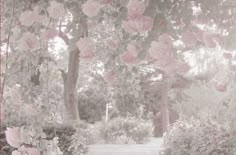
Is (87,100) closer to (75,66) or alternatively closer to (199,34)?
(75,66)

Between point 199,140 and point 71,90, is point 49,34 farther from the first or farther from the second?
point 71,90

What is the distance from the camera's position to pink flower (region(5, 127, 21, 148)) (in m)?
1.94

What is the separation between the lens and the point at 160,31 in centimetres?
232

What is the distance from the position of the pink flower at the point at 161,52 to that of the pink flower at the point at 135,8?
14 centimetres

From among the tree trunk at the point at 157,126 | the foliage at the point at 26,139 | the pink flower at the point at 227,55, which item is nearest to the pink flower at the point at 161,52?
the foliage at the point at 26,139

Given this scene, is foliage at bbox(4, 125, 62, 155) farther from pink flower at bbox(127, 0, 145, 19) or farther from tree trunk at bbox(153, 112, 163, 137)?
tree trunk at bbox(153, 112, 163, 137)

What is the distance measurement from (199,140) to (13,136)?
22.6 feet

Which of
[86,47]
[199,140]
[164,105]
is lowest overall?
[199,140]

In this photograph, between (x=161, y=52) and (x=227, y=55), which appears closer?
(x=161, y=52)

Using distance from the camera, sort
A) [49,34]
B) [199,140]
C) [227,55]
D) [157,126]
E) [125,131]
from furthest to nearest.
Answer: [157,126] → [125,131] → [199,140] → [227,55] → [49,34]

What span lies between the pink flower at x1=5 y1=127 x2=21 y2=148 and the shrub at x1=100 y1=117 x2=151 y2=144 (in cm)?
1526

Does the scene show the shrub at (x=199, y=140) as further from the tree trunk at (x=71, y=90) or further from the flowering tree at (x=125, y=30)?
the flowering tree at (x=125, y=30)

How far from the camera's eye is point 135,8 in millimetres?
1951

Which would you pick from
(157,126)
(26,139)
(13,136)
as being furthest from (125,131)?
(13,136)
